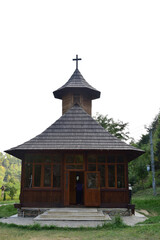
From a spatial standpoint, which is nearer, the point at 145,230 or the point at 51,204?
the point at 145,230

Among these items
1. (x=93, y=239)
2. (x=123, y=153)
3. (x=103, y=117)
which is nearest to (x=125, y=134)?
(x=103, y=117)

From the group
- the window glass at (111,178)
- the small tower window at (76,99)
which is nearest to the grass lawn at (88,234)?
the window glass at (111,178)

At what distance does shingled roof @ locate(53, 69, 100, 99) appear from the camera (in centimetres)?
1714

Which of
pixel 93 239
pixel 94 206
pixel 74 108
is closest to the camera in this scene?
pixel 93 239

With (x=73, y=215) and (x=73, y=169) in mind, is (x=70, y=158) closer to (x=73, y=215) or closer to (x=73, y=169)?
(x=73, y=169)

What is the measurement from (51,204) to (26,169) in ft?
7.28

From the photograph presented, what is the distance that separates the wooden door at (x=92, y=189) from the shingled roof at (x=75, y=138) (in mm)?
1470

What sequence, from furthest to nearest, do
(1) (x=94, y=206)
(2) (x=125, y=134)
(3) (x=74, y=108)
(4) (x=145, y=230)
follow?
(2) (x=125, y=134)
(3) (x=74, y=108)
(1) (x=94, y=206)
(4) (x=145, y=230)

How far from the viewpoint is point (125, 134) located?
30.5m

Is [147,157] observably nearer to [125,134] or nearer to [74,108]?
[125,134]

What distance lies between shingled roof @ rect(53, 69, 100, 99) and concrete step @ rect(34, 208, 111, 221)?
8741mm

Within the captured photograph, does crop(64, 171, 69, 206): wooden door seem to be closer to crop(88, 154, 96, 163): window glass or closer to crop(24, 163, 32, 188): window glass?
crop(88, 154, 96, 163): window glass

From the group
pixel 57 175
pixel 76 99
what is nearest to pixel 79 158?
pixel 57 175

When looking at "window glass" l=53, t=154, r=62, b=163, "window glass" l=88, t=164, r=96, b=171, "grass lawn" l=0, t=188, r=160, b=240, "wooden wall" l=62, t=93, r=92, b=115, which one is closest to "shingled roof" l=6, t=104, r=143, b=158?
"window glass" l=53, t=154, r=62, b=163
